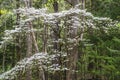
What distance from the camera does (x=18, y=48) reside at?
13.2 m

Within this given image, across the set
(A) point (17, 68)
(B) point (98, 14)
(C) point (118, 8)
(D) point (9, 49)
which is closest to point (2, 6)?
(D) point (9, 49)

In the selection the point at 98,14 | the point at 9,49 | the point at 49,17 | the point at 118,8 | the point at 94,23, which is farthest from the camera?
the point at 9,49

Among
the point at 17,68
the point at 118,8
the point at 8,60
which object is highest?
the point at 118,8

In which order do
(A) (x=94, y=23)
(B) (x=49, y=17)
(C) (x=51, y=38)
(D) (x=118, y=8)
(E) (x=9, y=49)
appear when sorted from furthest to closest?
(E) (x=9, y=49) < (D) (x=118, y=8) < (C) (x=51, y=38) < (A) (x=94, y=23) < (B) (x=49, y=17)

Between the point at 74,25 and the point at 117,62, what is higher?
the point at 74,25

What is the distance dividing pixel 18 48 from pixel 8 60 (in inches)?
61.4

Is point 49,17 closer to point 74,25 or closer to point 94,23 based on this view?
point 74,25

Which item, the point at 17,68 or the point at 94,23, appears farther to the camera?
the point at 94,23

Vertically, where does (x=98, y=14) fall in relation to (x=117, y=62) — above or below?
above

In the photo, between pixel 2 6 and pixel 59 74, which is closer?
pixel 59 74

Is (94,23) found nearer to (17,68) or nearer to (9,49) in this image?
(17,68)

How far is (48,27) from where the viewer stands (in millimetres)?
8383

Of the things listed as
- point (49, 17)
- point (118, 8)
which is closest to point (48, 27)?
point (49, 17)

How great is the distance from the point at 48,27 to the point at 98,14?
460 cm
